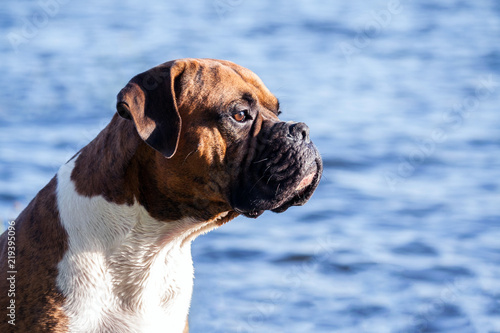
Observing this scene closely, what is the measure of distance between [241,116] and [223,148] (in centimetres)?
19

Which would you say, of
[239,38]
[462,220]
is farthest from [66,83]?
[462,220]

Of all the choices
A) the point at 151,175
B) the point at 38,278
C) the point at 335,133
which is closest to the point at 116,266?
the point at 38,278

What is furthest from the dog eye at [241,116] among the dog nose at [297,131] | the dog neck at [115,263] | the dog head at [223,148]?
the dog neck at [115,263]

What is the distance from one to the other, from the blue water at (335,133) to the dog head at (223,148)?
2.68 meters

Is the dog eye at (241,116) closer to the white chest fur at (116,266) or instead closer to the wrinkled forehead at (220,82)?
the wrinkled forehead at (220,82)

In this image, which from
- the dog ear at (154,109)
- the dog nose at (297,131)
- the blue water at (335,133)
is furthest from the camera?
the blue water at (335,133)

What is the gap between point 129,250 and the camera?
3994 millimetres

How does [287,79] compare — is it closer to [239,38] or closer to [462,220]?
[239,38]

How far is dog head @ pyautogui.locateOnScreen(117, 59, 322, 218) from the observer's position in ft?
12.8

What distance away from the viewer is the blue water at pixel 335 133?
7.01 meters

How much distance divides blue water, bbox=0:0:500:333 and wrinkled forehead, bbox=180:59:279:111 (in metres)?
2.81

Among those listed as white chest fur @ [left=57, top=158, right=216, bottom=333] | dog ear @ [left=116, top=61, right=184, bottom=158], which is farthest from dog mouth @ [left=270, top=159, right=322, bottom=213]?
dog ear @ [left=116, top=61, right=184, bottom=158]

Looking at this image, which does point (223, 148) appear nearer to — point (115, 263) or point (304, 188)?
point (304, 188)

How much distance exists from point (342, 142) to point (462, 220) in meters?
2.41
